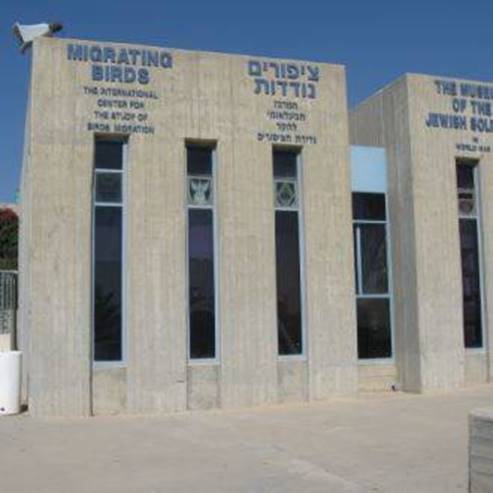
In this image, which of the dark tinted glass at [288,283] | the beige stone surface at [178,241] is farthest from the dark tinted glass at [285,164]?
the dark tinted glass at [288,283]

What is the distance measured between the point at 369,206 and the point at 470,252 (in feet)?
7.77

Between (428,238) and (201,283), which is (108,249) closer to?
(201,283)

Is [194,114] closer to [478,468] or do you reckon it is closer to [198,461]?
[198,461]

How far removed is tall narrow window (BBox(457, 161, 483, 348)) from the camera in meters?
18.7

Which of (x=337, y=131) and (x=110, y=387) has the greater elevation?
(x=337, y=131)

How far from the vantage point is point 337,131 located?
57.9 feet

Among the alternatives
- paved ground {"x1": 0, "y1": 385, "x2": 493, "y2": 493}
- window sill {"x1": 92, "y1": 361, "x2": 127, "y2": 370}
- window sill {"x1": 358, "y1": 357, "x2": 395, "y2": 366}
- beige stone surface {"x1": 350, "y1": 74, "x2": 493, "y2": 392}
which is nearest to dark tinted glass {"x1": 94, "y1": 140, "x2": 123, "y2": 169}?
window sill {"x1": 92, "y1": 361, "x2": 127, "y2": 370}

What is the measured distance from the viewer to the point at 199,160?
16703mm

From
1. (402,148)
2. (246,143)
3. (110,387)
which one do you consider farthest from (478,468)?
(402,148)

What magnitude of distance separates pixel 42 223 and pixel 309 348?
5381 millimetres

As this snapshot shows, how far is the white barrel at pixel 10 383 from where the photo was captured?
592 inches

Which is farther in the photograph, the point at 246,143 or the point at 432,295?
the point at 432,295

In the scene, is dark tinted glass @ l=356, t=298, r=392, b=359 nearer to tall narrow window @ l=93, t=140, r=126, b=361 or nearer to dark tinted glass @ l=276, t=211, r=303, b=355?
dark tinted glass @ l=276, t=211, r=303, b=355

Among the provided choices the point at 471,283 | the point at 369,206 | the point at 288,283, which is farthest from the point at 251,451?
the point at 471,283
